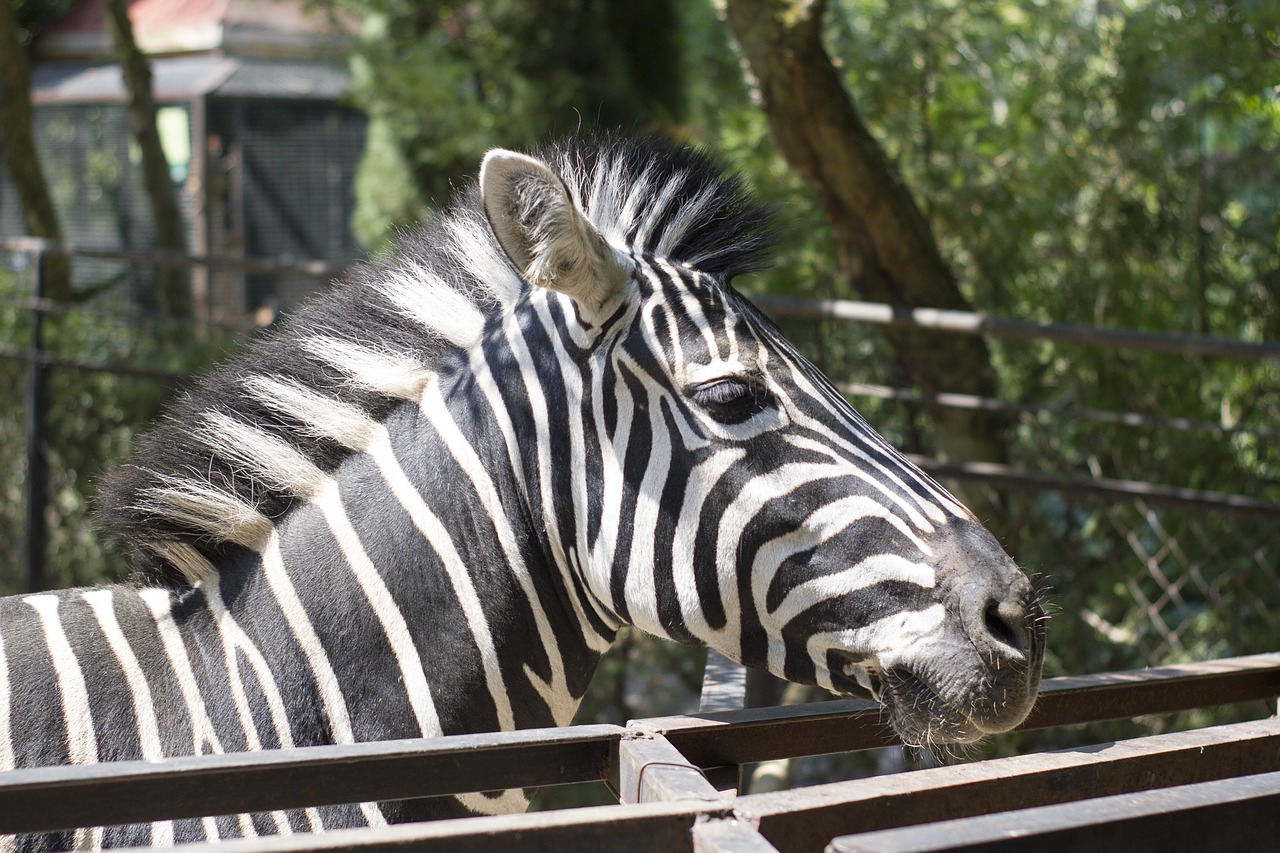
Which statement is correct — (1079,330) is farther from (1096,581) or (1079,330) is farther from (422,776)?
(422,776)

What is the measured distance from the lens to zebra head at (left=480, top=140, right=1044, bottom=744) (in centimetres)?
157

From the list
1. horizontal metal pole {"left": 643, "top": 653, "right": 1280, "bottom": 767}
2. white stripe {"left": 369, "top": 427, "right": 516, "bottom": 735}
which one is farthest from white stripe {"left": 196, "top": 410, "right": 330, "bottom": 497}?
horizontal metal pole {"left": 643, "top": 653, "right": 1280, "bottom": 767}

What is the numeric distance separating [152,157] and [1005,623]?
7.19 meters

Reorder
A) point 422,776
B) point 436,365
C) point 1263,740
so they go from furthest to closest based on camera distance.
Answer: point 436,365
point 1263,740
point 422,776

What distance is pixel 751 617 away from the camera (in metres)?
1.70

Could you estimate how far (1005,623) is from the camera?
1.55 m

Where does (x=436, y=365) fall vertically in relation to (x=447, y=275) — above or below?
below

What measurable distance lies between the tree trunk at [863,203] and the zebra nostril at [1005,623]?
8.30 ft

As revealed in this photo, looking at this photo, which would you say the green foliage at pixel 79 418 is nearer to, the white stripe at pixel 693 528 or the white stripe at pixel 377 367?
the white stripe at pixel 377 367

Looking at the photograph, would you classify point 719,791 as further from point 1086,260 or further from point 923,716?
point 1086,260

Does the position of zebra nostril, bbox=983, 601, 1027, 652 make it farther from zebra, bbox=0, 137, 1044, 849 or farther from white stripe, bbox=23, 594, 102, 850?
white stripe, bbox=23, 594, 102, 850

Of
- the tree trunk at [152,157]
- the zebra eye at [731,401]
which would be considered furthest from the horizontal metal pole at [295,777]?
the tree trunk at [152,157]

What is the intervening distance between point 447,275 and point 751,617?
899 mm

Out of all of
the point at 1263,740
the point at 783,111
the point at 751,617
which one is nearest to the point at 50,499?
the point at 783,111
